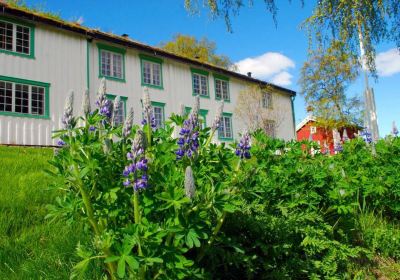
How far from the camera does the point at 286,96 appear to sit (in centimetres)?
2964

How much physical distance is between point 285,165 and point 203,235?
229 centimetres

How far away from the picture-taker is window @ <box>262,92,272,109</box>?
27.1m

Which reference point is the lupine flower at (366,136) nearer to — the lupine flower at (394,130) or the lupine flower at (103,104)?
the lupine flower at (394,130)

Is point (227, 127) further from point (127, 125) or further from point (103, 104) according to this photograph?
point (127, 125)

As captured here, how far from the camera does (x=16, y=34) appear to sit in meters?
15.3

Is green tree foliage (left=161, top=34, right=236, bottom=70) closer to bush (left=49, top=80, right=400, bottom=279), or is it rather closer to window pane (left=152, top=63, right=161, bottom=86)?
window pane (left=152, top=63, right=161, bottom=86)

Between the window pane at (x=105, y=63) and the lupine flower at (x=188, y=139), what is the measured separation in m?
16.9

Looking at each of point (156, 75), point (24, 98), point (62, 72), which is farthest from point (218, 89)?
point (24, 98)

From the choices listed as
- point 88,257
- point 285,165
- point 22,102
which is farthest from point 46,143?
point 88,257

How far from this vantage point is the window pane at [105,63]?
60.3 feet

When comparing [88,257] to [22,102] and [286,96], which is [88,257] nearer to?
[22,102]

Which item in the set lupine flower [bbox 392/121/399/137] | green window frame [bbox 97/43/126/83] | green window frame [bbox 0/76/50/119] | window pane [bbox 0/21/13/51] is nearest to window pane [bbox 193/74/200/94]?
green window frame [bbox 97/43/126/83]

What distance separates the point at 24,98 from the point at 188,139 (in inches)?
580

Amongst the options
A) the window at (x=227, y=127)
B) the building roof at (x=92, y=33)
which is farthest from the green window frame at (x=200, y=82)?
the window at (x=227, y=127)
